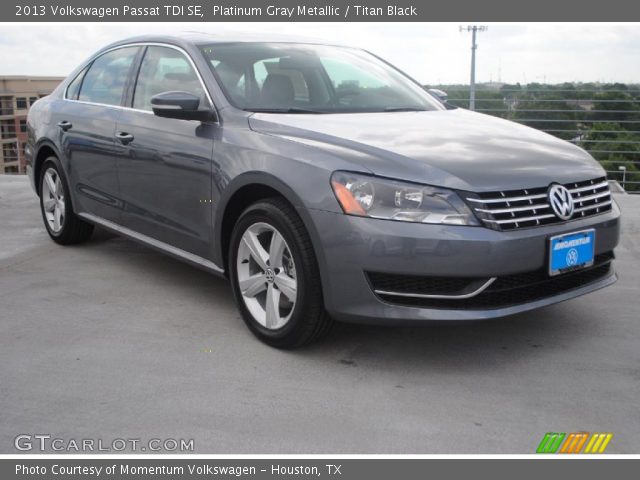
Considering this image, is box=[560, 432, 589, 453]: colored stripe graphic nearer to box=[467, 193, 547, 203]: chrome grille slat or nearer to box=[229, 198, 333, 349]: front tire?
box=[467, 193, 547, 203]: chrome grille slat

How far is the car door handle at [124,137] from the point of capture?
4652 millimetres

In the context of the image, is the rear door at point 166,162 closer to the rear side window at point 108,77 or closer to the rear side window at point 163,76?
the rear side window at point 163,76

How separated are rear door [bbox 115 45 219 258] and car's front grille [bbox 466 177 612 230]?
1.47m

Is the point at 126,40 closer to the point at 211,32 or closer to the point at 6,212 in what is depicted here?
the point at 211,32

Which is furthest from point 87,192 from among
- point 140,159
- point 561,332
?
point 561,332

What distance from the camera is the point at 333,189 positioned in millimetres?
3307

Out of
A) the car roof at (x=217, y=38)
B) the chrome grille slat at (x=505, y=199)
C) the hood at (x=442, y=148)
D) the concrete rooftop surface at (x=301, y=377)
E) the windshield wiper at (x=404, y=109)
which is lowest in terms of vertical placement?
the concrete rooftop surface at (x=301, y=377)

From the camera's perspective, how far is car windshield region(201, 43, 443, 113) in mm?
4184

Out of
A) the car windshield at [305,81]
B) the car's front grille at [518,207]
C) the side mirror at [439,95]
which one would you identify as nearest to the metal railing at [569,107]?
the side mirror at [439,95]

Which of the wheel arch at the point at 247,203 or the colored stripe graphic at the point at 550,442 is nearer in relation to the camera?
the colored stripe graphic at the point at 550,442

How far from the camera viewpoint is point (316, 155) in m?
3.44

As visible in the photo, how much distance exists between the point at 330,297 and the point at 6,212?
5.26 metres

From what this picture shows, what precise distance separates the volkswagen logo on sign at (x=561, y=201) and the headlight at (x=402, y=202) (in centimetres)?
46
